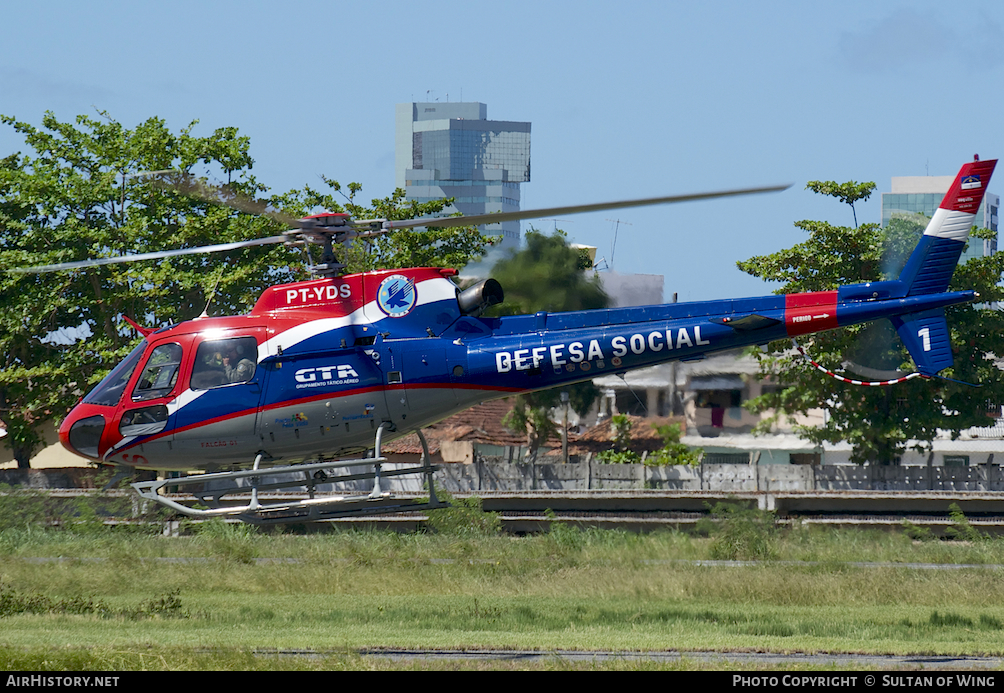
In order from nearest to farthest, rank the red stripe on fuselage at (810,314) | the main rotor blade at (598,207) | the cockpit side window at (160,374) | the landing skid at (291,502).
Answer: the main rotor blade at (598,207), the red stripe on fuselage at (810,314), the landing skid at (291,502), the cockpit side window at (160,374)

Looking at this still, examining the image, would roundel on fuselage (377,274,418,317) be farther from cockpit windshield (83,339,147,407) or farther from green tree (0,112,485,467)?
green tree (0,112,485,467)

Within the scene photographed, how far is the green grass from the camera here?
699 inches

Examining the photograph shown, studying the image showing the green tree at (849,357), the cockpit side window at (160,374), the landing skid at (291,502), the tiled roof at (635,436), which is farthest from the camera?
the tiled roof at (635,436)

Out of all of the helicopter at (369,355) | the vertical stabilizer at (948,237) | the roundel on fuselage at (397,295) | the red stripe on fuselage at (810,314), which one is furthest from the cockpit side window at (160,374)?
the vertical stabilizer at (948,237)

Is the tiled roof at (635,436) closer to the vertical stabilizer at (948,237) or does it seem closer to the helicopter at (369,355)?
the vertical stabilizer at (948,237)

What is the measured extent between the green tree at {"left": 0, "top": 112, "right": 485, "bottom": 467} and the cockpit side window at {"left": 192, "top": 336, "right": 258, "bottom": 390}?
2027 centimetres

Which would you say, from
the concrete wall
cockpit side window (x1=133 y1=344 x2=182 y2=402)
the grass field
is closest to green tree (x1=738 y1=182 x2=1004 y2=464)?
the concrete wall

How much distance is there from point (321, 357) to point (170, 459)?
3.19 meters

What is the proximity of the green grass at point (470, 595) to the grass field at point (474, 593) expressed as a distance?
2.5 inches

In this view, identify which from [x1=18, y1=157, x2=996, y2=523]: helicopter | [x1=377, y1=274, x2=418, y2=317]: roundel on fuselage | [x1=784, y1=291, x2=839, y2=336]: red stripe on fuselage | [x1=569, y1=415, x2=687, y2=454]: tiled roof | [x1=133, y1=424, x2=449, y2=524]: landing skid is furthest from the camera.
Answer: [x1=569, y1=415, x2=687, y2=454]: tiled roof

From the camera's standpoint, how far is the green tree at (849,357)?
39938 millimetres

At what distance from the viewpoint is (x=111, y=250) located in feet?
140

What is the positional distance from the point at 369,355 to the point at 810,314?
7047 millimetres
